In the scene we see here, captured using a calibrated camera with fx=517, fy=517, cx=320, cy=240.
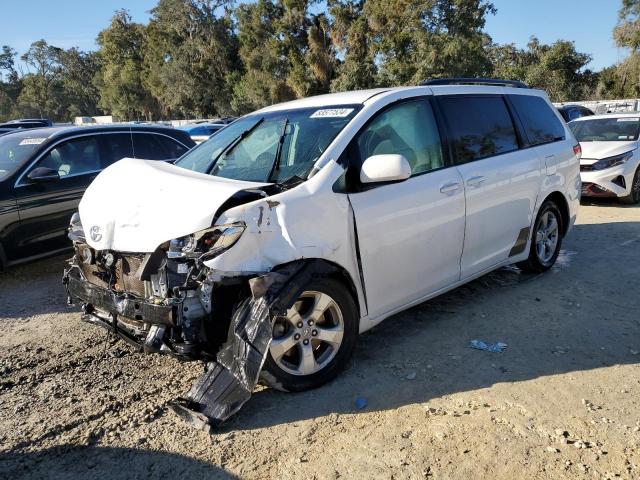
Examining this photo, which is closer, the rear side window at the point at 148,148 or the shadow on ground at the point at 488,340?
the shadow on ground at the point at 488,340

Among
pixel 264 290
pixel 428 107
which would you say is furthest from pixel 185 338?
pixel 428 107

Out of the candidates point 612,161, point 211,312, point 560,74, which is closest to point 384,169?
point 211,312

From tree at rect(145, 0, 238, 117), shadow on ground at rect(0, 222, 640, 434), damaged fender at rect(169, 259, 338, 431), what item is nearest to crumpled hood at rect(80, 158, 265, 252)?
damaged fender at rect(169, 259, 338, 431)

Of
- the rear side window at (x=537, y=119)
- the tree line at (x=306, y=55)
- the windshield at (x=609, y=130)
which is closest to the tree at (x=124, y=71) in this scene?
the tree line at (x=306, y=55)

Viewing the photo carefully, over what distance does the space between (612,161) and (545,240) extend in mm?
4700

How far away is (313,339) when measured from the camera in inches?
131

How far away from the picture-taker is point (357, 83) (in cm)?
3919

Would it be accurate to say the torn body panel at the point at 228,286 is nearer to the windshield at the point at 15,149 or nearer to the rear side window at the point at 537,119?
the rear side window at the point at 537,119

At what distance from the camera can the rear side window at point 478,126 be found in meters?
4.30

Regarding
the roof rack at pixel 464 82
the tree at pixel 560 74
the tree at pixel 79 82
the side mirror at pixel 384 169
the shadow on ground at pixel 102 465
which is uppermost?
the tree at pixel 79 82

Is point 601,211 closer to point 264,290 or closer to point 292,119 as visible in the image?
point 292,119

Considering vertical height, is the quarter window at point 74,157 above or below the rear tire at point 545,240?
above

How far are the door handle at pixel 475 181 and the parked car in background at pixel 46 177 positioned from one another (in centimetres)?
463

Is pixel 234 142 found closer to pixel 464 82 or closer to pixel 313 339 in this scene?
pixel 313 339
